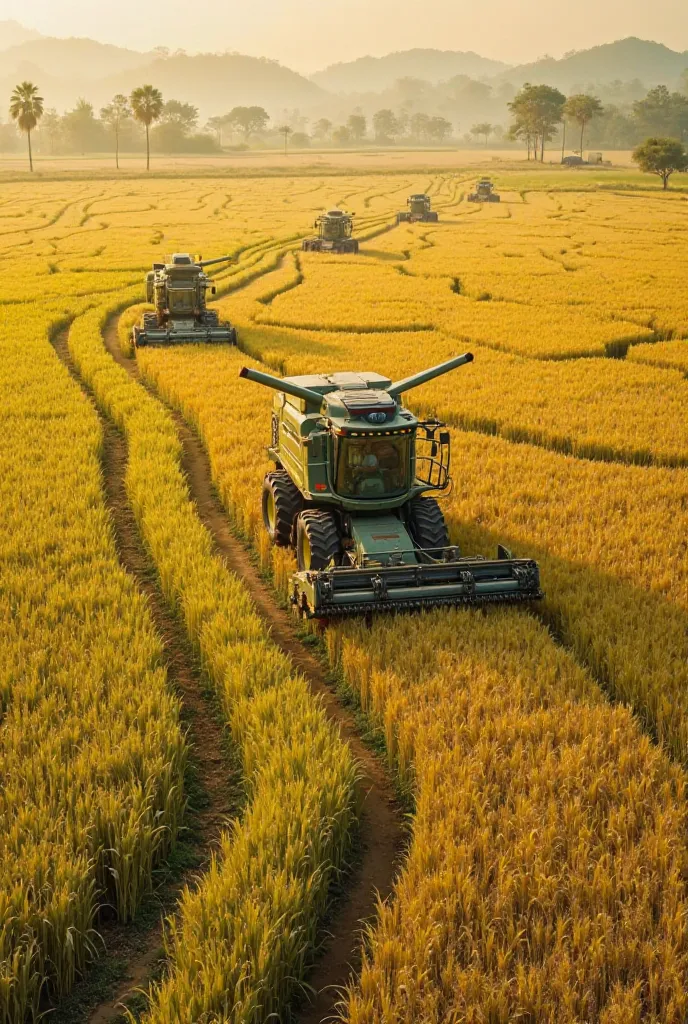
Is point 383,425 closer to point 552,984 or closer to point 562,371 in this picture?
point 552,984

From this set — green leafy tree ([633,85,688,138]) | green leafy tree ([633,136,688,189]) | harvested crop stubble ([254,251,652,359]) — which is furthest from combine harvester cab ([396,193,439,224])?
green leafy tree ([633,85,688,138])

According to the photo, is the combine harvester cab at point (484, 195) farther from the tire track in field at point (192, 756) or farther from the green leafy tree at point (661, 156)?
the tire track in field at point (192, 756)

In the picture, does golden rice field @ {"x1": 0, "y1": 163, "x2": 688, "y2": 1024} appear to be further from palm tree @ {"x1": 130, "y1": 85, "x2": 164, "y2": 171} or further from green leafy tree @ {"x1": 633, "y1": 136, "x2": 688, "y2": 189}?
palm tree @ {"x1": 130, "y1": 85, "x2": 164, "y2": 171}

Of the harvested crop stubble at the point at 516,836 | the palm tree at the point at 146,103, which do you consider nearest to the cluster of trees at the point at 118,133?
the palm tree at the point at 146,103

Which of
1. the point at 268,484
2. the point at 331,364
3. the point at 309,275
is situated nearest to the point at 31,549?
the point at 268,484

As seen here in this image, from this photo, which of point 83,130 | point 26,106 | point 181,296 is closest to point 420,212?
point 181,296

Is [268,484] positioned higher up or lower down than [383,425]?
lower down

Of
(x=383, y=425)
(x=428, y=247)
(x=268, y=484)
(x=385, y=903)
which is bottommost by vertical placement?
(x=385, y=903)
